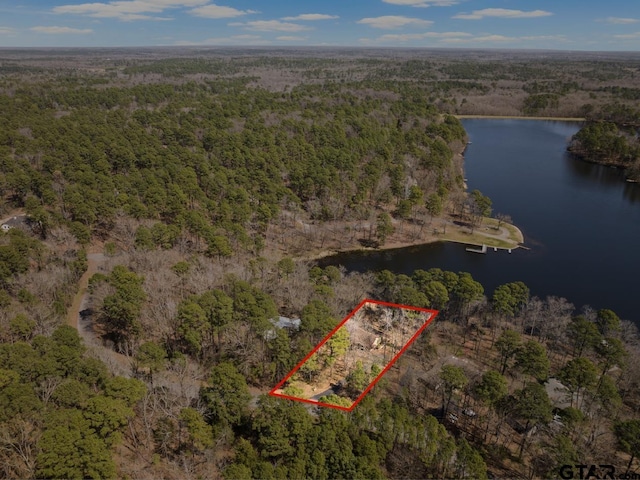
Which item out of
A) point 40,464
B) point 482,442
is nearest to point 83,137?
point 40,464

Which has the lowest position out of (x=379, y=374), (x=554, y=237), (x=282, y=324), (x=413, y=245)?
(x=413, y=245)

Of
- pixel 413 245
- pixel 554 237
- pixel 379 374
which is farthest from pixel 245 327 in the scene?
pixel 554 237

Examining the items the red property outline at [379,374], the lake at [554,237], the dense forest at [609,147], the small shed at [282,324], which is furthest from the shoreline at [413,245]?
the dense forest at [609,147]

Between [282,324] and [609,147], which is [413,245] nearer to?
[282,324]

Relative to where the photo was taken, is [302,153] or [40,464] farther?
[302,153]

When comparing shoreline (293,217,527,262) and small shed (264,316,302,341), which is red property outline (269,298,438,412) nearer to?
small shed (264,316,302,341)

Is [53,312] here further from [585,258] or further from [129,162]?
[585,258]
